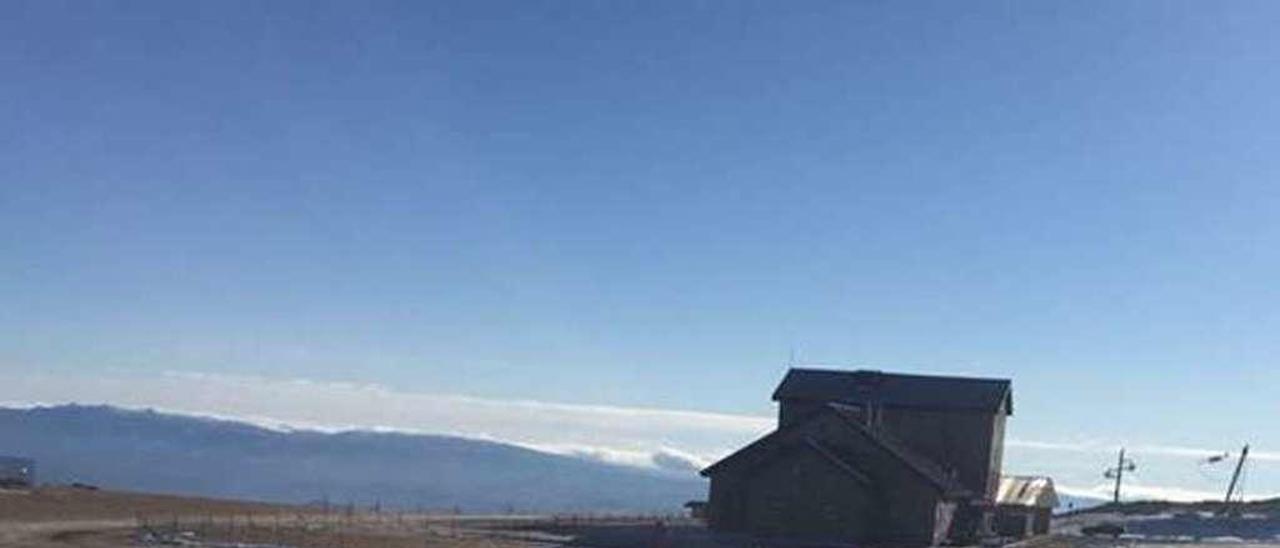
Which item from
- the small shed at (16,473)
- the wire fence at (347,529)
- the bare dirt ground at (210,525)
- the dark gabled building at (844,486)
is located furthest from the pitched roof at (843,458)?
the small shed at (16,473)

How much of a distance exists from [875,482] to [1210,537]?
2881cm

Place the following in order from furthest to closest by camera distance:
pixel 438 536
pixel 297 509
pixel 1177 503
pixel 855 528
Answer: pixel 1177 503, pixel 297 509, pixel 855 528, pixel 438 536

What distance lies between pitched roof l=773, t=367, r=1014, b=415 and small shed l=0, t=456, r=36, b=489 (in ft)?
122

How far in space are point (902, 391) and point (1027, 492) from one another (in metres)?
11.4

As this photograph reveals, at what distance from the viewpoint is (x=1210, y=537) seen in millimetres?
101938

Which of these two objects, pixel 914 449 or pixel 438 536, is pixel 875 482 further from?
pixel 438 536

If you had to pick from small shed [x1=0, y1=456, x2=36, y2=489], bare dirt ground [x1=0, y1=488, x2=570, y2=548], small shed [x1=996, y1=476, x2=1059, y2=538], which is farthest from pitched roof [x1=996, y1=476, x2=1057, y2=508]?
small shed [x1=0, y1=456, x2=36, y2=489]

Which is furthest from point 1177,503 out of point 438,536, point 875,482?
point 438,536

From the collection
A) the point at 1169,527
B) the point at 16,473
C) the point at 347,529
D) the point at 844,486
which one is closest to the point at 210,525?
the point at 347,529

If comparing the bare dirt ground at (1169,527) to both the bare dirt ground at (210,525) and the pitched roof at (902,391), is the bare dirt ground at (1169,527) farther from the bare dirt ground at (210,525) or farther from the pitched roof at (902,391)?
the bare dirt ground at (210,525)

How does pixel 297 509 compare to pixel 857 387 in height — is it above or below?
below

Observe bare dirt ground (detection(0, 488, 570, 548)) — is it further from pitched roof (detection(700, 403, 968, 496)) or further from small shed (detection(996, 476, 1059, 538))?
small shed (detection(996, 476, 1059, 538))

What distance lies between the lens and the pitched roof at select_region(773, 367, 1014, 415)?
306 feet

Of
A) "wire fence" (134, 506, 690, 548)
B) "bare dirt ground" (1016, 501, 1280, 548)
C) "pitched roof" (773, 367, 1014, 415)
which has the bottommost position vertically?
"wire fence" (134, 506, 690, 548)
